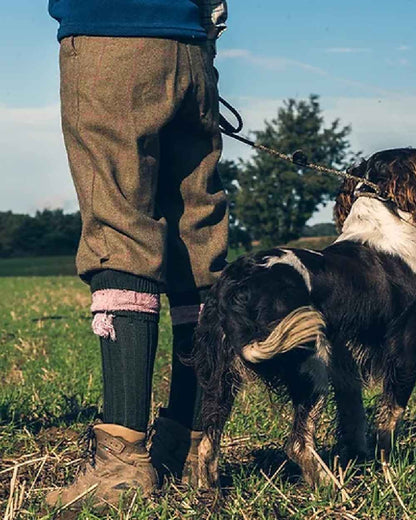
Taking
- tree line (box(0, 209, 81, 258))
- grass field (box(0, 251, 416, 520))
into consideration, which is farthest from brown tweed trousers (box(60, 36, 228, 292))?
tree line (box(0, 209, 81, 258))

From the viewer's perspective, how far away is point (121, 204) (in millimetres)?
3193

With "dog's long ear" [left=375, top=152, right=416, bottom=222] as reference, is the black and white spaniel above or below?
below

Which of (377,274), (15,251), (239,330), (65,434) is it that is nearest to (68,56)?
(239,330)

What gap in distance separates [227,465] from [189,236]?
39.3 inches

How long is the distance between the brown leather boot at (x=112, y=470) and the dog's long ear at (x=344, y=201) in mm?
1565

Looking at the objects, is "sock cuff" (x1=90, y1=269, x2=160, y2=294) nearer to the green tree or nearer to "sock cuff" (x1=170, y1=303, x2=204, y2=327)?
"sock cuff" (x1=170, y1=303, x2=204, y2=327)

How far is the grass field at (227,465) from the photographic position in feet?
9.96

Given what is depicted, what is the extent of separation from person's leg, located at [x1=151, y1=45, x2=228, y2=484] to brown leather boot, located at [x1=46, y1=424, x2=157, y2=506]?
0.90 feet

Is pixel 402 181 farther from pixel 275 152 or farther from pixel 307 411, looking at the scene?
pixel 307 411

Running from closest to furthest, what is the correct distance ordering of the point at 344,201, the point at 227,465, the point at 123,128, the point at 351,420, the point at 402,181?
the point at 123,128 < the point at 227,465 < the point at 402,181 < the point at 351,420 < the point at 344,201

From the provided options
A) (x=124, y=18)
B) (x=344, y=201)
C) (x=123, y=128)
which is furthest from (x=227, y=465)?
(x=124, y=18)

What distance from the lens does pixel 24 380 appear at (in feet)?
20.7

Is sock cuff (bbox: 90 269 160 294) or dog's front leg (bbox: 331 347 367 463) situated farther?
dog's front leg (bbox: 331 347 367 463)

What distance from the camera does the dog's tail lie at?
306cm
